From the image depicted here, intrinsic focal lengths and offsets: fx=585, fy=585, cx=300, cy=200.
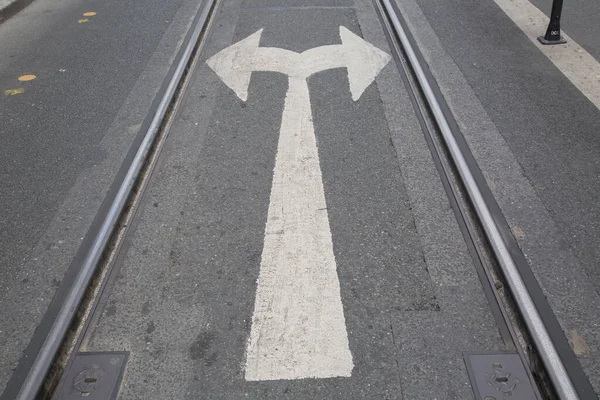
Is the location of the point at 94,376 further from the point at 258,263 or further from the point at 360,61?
the point at 360,61

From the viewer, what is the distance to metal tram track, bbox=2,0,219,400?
3.06 metres

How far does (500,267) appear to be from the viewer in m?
3.66

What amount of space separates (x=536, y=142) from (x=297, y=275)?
256 centimetres

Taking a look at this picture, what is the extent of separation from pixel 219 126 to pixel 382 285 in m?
2.50

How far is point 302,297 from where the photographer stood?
11.7ft

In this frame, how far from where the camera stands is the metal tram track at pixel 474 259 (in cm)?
304

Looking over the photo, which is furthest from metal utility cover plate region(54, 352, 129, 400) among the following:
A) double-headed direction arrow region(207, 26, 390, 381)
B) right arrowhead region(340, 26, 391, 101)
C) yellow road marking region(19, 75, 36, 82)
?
yellow road marking region(19, 75, 36, 82)

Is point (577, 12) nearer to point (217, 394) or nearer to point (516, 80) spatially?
point (516, 80)

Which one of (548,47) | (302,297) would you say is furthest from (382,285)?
(548,47)

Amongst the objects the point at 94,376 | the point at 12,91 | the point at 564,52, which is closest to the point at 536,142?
the point at 564,52

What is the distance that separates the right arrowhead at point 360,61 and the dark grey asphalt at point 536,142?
59 cm

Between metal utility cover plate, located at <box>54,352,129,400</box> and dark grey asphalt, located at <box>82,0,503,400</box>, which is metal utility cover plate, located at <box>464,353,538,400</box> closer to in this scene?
dark grey asphalt, located at <box>82,0,503,400</box>

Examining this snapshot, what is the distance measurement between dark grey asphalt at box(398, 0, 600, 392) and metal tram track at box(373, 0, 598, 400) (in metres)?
0.08

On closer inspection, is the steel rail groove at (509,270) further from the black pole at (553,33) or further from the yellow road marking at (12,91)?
the yellow road marking at (12,91)
